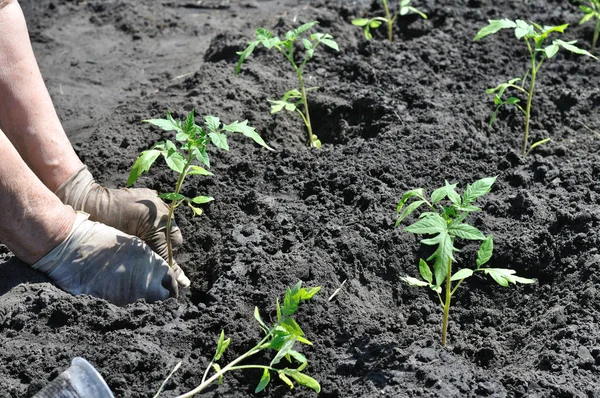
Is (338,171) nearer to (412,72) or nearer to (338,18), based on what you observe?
(412,72)

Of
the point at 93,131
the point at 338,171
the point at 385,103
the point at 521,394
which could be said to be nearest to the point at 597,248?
the point at 521,394

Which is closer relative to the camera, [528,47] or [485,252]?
[485,252]

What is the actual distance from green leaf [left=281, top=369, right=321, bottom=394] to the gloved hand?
797mm

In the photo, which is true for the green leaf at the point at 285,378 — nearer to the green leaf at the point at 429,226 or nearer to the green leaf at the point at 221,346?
the green leaf at the point at 221,346

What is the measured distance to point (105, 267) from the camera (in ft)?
10.3

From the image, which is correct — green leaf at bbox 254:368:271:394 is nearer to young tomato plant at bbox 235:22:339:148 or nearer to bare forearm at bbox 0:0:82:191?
bare forearm at bbox 0:0:82:191

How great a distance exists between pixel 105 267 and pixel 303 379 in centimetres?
101

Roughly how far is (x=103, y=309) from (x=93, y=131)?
5.33 ft

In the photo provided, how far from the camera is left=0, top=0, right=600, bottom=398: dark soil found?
276cm

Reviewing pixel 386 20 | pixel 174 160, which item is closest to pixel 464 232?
pixel 174 160

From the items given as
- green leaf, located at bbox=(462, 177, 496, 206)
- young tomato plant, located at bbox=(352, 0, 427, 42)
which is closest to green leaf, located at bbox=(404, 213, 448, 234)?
green leaf, located at bbox=(462, 177, 496, 206)

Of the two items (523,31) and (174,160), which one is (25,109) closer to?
(174,160)

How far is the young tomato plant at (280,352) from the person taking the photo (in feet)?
8.44

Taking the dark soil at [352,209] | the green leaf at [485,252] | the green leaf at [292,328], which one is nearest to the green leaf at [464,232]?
the green leaf at [485,252]
